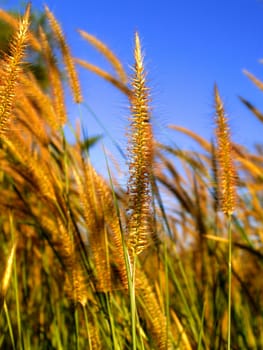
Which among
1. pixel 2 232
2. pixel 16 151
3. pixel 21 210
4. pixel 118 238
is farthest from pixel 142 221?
pixel 2 232

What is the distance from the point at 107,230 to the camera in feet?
5.12

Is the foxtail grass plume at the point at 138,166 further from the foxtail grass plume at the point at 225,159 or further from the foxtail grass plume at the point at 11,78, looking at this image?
the foxtail grass plume at the point at 225,159

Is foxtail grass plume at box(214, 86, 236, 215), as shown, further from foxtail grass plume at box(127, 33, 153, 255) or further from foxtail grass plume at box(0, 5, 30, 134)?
foxtail grass plume at box(0, 5, 30, 134)

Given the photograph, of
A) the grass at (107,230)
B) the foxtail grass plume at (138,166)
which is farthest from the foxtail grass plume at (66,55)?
the foxtail grass plume at (138,166)

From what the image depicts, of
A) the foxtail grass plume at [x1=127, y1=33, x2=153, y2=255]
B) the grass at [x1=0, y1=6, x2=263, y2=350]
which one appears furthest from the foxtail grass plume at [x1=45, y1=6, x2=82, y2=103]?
the foxtail grass plume at [x1=127, y1=33, x2=153, y2=255]

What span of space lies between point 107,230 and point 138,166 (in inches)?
28.9

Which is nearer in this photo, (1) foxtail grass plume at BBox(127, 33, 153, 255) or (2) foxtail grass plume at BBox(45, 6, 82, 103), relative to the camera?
(1) foxtail grass plume at BBox(127, 33, 153, 255)

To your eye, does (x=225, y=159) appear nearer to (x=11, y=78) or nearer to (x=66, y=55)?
(x=11, y=78)

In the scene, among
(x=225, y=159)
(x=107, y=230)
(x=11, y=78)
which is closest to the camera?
(x=11, y=78)

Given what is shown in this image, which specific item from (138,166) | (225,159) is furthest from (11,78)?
(225,159)

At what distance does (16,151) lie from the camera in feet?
4.58

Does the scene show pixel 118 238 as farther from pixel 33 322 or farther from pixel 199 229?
pixel 33 322

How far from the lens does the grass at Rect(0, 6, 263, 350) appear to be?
2.85 ft

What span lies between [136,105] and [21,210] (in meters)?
0.80
